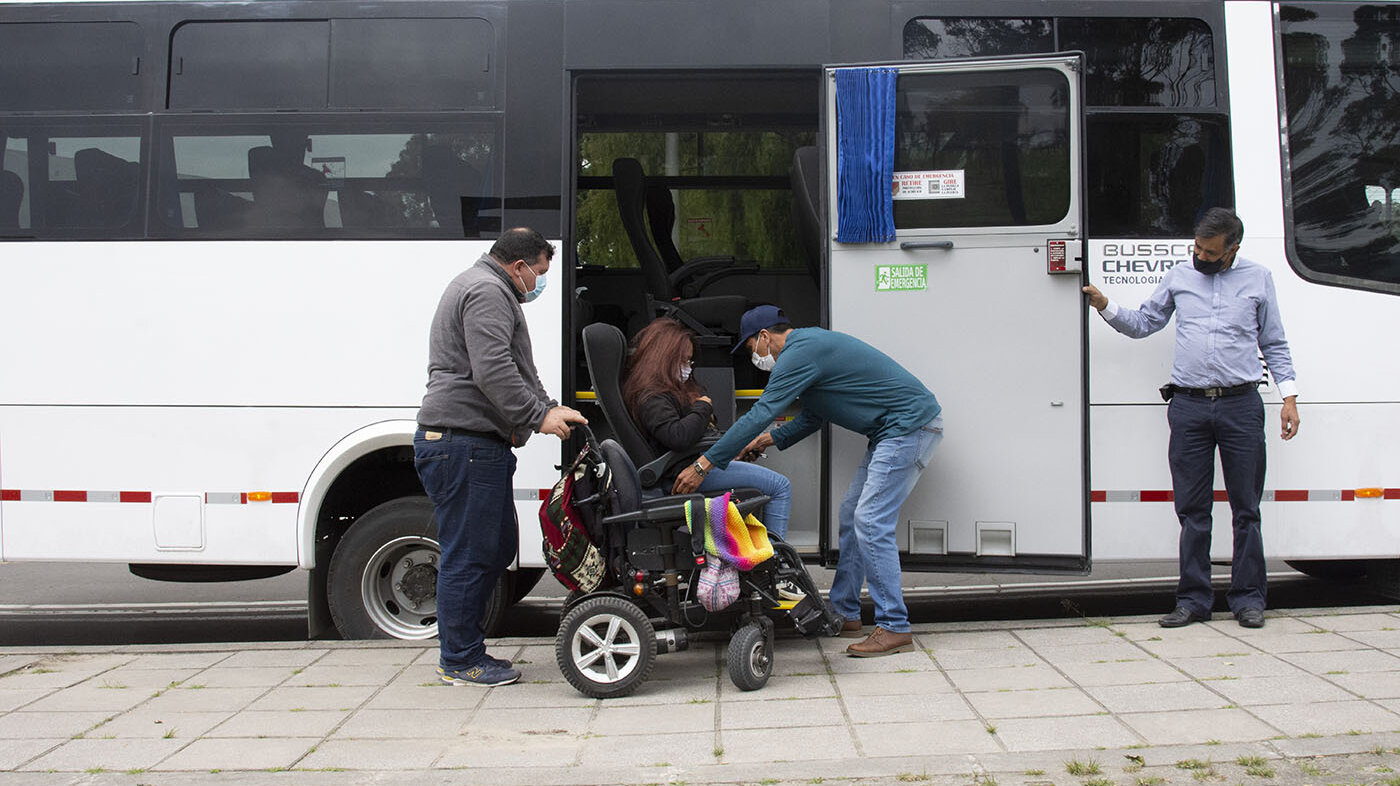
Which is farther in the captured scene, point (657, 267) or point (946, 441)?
point (657, 267)

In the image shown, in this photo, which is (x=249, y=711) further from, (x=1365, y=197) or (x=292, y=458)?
(x=1365, y=197)

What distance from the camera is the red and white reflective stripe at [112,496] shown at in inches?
226

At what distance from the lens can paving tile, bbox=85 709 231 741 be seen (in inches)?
177

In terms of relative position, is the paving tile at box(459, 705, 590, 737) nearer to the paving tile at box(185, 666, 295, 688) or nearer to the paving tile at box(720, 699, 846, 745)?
the paving tile at box(720, 699, 846, 745)

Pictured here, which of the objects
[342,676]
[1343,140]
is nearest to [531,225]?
[342,676]

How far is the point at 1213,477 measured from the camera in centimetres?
553

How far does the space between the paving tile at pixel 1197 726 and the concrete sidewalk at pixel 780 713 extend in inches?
0.5

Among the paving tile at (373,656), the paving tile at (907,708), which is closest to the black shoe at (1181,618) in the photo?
the paving tile at (907,708)

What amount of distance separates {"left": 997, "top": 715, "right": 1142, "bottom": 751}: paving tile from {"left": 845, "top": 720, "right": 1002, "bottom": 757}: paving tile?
5 centimetres

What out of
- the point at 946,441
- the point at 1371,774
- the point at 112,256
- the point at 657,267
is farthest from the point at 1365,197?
the point at 112,256

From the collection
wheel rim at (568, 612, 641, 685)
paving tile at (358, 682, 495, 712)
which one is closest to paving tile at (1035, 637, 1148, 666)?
wheel rim at (568, 612, 641, 685)

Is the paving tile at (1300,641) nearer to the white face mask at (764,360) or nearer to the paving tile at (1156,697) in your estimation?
the paving tile at (1156,697)

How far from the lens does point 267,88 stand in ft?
19.0

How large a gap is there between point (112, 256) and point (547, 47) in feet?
7.78
